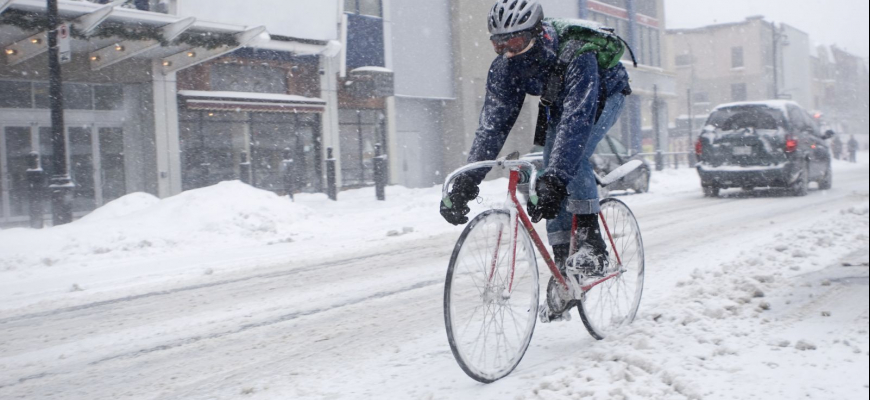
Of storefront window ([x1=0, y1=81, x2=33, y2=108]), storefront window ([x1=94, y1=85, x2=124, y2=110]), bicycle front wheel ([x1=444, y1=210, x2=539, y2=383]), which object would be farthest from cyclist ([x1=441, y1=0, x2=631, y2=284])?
storefront window ([x1=94, y1=85, x2=124, y2=110])

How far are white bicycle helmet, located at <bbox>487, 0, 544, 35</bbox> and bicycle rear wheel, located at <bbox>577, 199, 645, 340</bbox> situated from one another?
4.04 ft

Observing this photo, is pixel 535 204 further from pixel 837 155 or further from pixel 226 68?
pixel 837 155

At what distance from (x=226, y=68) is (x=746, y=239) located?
1523cm

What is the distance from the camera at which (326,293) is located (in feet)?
18.4

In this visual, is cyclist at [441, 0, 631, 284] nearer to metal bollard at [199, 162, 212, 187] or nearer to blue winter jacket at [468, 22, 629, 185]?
blue winter jacket at [468, 22, 629, 185]

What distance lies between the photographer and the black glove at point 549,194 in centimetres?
297

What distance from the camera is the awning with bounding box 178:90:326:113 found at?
18.2 m

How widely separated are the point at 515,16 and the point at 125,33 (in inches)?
536

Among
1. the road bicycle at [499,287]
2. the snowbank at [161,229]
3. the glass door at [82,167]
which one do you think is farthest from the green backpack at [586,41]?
the glass door at [82,167]

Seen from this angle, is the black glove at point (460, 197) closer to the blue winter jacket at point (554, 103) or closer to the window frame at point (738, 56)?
the blue winter jacket at point (554, 103)

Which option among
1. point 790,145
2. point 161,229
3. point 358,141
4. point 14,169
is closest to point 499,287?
point 161,229

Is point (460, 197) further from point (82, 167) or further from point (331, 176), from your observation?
point (82, 167)

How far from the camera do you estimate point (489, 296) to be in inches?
121

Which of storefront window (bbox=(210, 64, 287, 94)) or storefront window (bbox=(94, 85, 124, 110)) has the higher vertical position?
storefront window (bbox=(210, 64, 287, 94))
